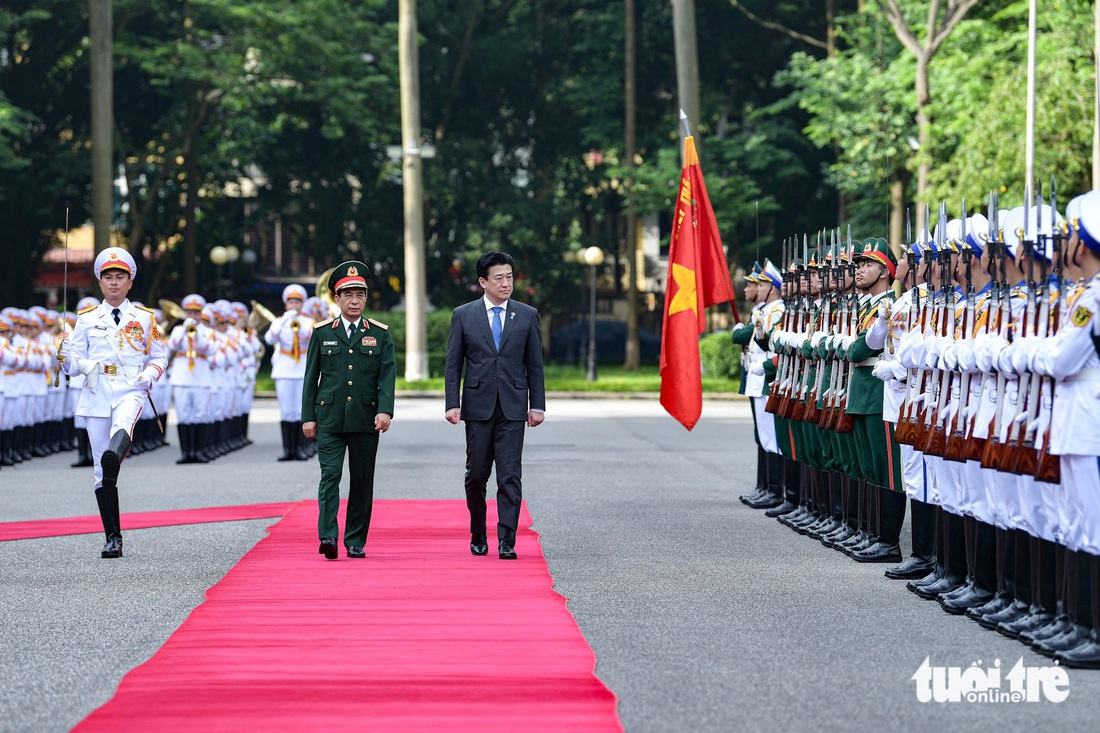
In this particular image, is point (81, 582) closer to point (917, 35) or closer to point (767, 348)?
point (767, 348)

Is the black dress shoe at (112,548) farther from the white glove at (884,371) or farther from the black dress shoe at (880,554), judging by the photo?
the white glove at (884,371)

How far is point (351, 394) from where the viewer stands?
11.3m

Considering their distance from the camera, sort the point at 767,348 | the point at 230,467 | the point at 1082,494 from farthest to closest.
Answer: the point at 230,467, the point at 767,348, the point at 1082,494

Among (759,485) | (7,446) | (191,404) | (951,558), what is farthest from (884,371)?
(7,446)

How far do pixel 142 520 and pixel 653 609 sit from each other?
5.74m

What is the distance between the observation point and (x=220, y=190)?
48594mm

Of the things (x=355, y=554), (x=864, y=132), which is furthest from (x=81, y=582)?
(x=864, y=132)

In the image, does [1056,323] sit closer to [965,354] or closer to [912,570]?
[965,354]

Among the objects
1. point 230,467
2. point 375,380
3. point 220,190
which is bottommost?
point 230,467

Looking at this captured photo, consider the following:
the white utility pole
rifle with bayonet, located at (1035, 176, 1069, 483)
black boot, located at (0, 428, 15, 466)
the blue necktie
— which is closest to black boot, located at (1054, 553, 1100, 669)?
rifle with bayonet, located at (1035, 176, 1069, 483)

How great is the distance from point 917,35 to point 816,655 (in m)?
32.6

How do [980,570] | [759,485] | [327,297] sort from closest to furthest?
[980,570]
[759,485]
[327,297]

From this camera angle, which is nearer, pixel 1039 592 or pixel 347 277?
pixel 1039 592

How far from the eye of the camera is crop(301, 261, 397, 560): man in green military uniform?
11320 millimetres
